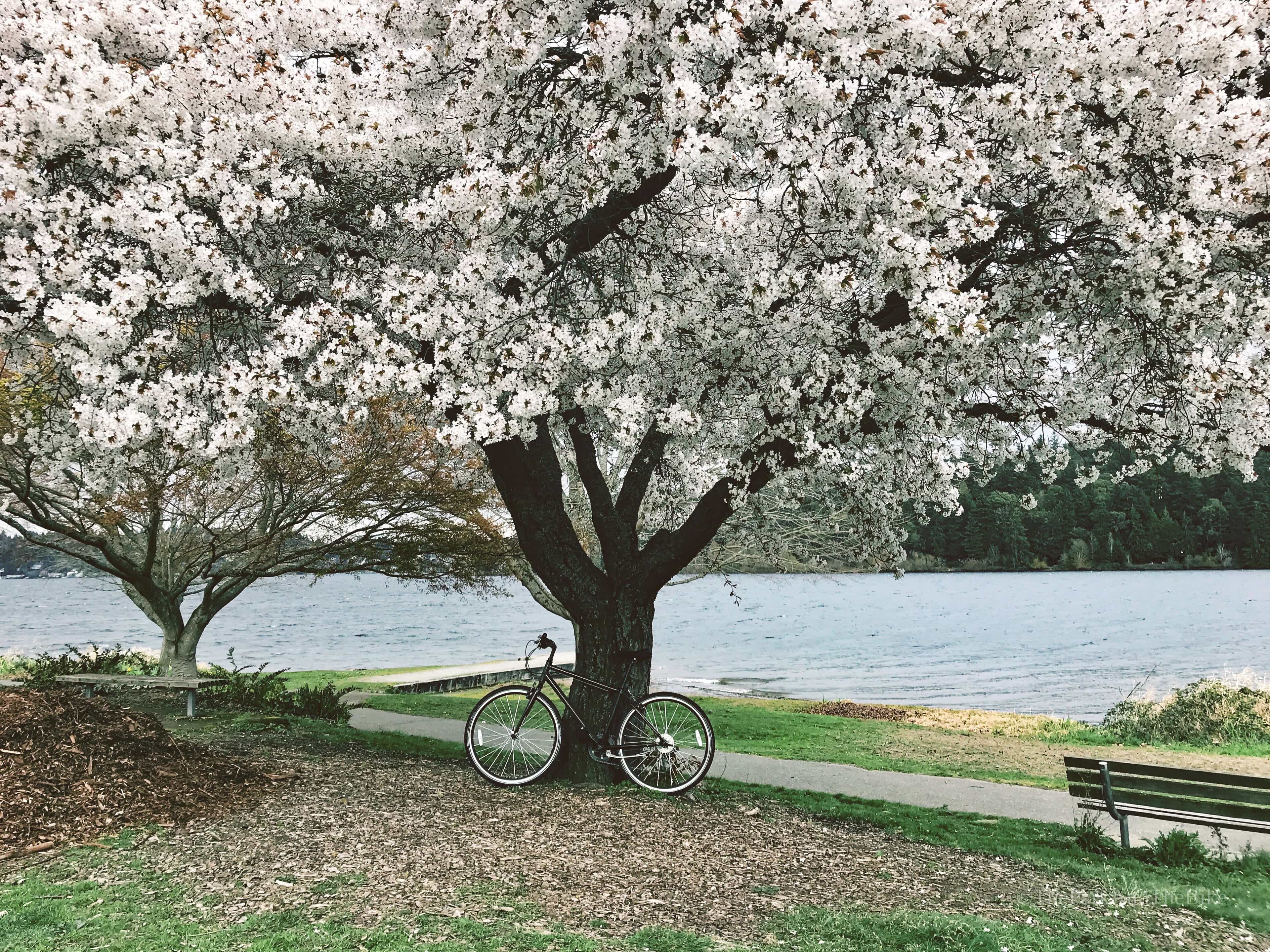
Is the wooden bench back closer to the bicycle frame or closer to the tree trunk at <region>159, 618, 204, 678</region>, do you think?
the bicycle frame

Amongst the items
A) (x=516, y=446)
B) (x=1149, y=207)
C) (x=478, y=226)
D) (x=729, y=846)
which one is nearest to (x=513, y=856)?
(x=729, y=846)

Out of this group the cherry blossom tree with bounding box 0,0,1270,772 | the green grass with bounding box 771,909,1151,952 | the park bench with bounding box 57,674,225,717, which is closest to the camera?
the green grass with bounding box 771,909,1151,952

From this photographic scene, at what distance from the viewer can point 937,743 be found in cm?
1500

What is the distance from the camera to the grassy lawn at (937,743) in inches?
480

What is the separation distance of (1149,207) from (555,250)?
14.5ft

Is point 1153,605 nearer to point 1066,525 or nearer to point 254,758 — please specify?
point 1066,525

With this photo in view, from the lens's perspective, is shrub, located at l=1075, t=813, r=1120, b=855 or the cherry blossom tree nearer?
the cherry blossom tree

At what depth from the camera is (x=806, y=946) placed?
426 cm

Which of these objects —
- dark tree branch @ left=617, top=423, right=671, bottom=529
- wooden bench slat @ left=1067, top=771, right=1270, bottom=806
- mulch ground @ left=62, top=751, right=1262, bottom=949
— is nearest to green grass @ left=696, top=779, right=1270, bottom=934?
mulch ground @ left=62, top=751, right=1262, bottom=949

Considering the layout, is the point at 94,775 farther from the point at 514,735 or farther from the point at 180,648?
the point at 180,648

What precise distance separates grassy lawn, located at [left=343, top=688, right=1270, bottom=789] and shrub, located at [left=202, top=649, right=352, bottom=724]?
1711mm

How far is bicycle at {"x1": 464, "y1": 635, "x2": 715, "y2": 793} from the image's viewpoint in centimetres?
746

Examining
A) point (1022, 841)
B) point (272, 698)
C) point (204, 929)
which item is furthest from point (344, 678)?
point (204, 929)

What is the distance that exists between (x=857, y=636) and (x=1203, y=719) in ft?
125
